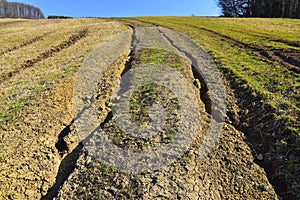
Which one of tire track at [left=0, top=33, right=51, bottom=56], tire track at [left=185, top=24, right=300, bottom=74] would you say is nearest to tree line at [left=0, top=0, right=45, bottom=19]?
tire track at [left=0, top=33, right=51, bottom=56]

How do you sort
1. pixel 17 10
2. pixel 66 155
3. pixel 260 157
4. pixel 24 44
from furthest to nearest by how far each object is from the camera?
pixel 17 10 < pixel 24 44 < pixel 66 155 < pixel 260 157

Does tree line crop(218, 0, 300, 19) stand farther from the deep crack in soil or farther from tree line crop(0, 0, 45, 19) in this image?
tree line crop(0, 0, 45, 19)

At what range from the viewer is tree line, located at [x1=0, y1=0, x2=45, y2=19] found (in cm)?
7475

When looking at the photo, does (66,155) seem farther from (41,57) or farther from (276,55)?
(276,55)

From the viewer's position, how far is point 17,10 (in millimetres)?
79750

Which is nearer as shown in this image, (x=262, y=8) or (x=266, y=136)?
(x=266, y=136)

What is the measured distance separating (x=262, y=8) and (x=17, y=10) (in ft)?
236

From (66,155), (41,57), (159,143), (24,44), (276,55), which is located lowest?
(66,155)

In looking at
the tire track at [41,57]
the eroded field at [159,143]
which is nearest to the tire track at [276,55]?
the eroded field at [159,143]

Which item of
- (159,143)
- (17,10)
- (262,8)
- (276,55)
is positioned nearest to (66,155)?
(159,143)

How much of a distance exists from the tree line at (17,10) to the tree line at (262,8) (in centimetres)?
6146

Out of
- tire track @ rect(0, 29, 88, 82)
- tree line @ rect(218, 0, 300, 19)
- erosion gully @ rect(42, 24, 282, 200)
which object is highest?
tree line @ rect(218, 0, 300, 19)

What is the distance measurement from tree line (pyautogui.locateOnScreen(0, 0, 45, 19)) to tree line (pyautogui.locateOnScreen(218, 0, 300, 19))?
61.5m

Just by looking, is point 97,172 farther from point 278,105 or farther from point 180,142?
point 278,105
